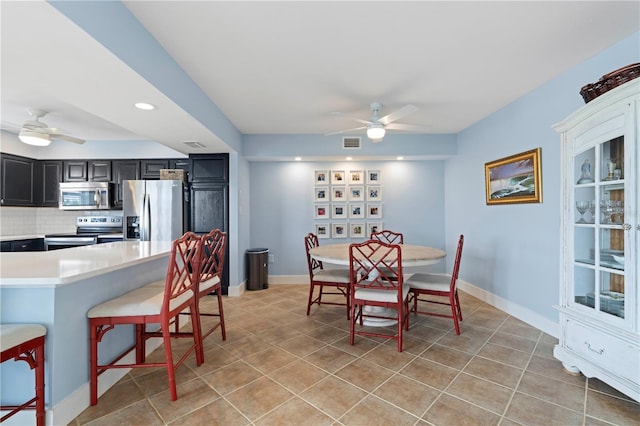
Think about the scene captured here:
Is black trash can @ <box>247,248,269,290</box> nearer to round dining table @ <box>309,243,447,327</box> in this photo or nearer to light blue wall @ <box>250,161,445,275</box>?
light blue wall @ <box>250,161,445,275</box>

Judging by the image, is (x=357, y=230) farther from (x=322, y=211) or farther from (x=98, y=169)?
(x=98, y=169)

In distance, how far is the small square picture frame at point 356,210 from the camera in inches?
194

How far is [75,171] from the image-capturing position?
4730 mm

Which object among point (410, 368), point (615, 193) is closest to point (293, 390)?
point (410, 368)

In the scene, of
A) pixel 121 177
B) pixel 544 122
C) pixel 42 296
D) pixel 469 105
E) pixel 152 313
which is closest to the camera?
pixel 42 296

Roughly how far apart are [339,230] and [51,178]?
16.1 ft

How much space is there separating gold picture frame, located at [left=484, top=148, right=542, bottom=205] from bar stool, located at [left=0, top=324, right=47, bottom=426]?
4021 mm

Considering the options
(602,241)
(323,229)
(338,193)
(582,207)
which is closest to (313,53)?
(582,207)

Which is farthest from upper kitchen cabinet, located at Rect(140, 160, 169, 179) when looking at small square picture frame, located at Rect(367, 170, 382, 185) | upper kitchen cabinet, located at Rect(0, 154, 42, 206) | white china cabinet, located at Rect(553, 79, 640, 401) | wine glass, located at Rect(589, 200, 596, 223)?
wine glass, located at Rect(589, 200, 596, 223)

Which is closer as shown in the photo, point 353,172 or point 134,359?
point 134,359

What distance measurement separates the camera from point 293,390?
6.29 ft

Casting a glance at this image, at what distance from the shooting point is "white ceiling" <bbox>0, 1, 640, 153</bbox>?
1712 millimetres

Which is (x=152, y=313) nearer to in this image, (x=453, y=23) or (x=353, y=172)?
(x=453, y=23)

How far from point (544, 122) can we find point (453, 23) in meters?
1.67
